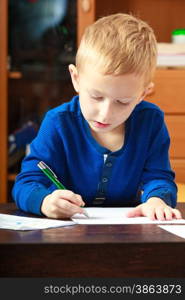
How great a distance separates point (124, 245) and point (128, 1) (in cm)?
262

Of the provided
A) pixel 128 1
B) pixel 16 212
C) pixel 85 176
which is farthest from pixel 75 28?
pixel 16 212

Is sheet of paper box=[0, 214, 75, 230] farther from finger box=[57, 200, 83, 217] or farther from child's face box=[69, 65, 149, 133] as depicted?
child's face box=[69, 65, 149, 133]

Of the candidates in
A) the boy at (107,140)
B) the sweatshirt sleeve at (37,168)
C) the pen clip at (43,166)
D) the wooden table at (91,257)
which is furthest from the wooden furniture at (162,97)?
the wooden table at (91,257)

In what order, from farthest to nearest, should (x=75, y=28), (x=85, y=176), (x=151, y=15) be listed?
(x=151, y=15) → (x=75, y=28) → (x=85, y=176)

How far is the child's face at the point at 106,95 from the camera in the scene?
1.10 metres

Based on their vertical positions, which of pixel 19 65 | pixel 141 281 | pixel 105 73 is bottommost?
pixel 19 65

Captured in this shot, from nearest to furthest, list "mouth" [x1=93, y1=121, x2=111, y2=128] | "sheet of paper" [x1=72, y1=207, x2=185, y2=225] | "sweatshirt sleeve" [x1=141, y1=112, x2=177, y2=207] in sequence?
"sheet of paper" [x1=72, y1=207, x2=185, y2=225] → "mouth" [x1=93, y1=121, x2=111, y2=128] → "sweatshirt sleeve" [x1=141, y1=112, x2=177, y2=207]

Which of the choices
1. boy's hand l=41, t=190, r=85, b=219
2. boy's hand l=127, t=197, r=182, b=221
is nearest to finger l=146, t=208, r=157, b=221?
boy's hand l=127, t=197, r=182, b=221

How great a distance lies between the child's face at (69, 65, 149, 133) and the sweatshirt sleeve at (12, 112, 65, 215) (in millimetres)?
150

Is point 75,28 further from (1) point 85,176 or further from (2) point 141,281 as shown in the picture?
(2) point 141,281

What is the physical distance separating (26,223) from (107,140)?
367 mm

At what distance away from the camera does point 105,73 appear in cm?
110

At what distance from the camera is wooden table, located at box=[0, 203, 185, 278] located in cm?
81

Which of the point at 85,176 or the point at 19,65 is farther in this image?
the point at 19,65
